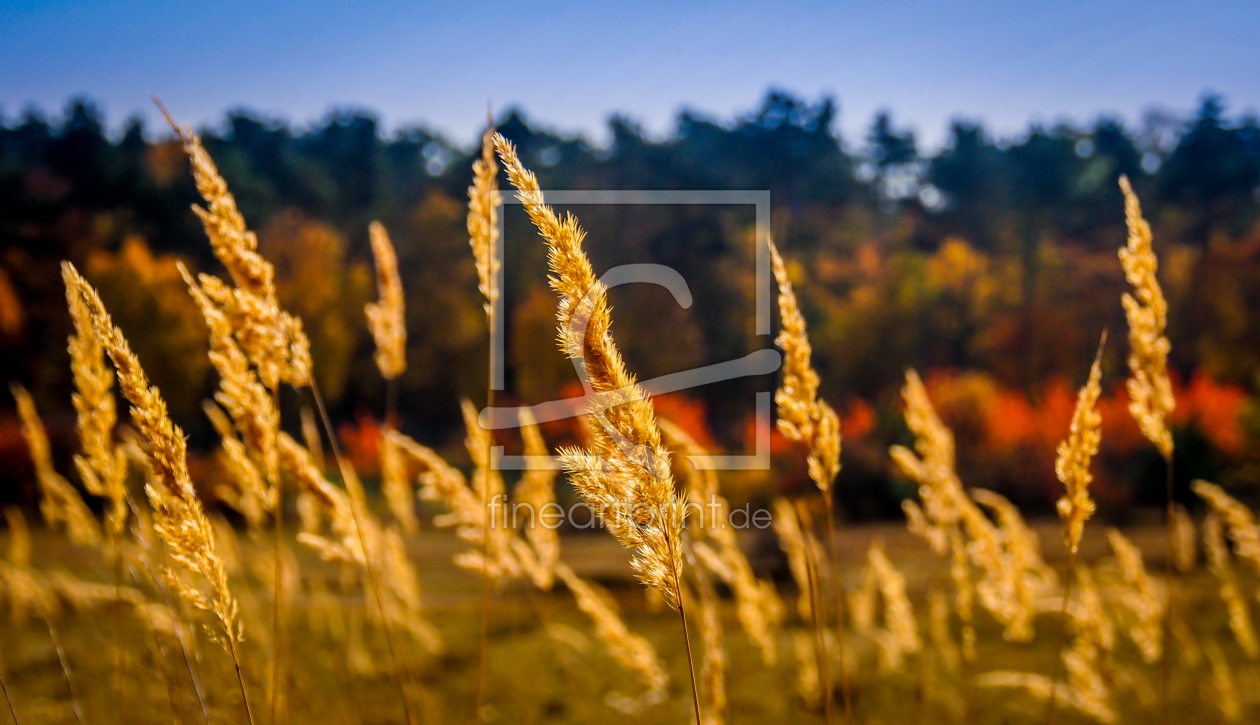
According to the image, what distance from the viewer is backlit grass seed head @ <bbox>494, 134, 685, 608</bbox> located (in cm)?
105

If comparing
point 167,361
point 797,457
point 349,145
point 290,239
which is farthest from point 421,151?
point 797,457

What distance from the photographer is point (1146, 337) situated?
1.77m

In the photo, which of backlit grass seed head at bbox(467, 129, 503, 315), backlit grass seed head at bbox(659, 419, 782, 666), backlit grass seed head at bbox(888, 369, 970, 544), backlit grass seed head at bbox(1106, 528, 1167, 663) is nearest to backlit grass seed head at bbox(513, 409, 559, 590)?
backlit grass seed head at bbox(659, 419, 782, 666)

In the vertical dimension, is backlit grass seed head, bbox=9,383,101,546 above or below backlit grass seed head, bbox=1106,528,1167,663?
above

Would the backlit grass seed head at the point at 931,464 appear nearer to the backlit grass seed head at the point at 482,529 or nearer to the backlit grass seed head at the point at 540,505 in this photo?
the backlit grass seed head at the point at 540,505

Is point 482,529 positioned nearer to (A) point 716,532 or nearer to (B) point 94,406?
Answer: (A) point 716,532

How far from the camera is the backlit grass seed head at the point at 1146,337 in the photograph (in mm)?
1715

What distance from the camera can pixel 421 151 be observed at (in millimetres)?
21188

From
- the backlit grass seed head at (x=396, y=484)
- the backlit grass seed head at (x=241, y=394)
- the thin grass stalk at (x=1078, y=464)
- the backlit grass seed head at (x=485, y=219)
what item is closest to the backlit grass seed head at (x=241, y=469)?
the backlit grass seed head at (x=241, y=394)

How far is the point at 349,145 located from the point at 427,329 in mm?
6980

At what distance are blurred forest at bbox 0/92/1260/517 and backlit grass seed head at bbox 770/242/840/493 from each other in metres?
10.9

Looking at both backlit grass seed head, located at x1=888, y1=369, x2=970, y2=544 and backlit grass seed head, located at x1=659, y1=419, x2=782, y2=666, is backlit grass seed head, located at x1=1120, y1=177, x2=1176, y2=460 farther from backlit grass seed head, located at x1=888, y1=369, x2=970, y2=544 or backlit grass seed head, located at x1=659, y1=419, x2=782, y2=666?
backlit grass seed head, located at x1=659, y1=419, x2=782, y2=666

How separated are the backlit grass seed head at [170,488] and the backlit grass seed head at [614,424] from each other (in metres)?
0.70

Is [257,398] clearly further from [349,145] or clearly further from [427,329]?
[349,145]
